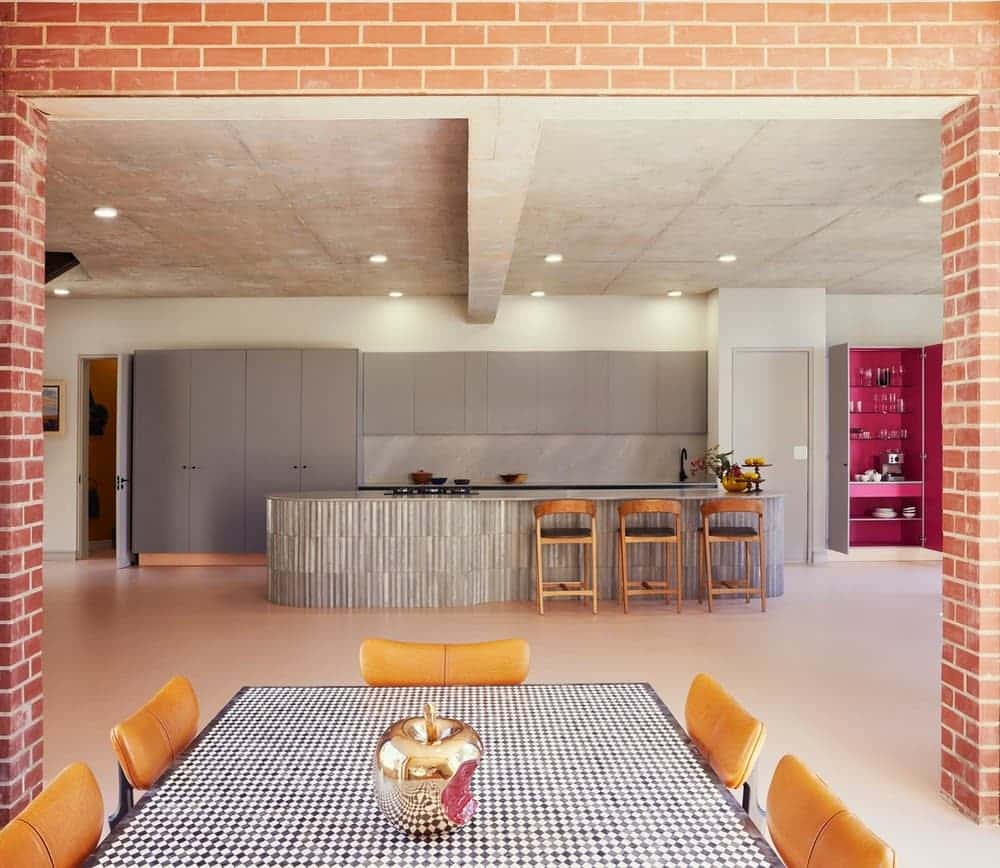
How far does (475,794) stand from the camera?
1.58 m

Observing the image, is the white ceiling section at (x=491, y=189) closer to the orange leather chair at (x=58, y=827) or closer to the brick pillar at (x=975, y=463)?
the brick pillar at (x=975, y=463)

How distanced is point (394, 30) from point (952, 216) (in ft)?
7.73

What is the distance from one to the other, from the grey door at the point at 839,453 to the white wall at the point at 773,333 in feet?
0.33

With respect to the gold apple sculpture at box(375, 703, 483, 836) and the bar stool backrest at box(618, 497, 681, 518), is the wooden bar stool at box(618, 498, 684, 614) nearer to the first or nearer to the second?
the bar stool backrest at box(618, 497, 681, 518)

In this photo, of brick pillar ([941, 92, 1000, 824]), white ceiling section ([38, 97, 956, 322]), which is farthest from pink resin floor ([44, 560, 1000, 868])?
white ceiling section ([38, 97, 956, 322])

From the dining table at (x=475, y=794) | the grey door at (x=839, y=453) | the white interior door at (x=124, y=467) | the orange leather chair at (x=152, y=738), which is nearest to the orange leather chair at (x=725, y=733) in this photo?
the dining table at (x=475, y=794)

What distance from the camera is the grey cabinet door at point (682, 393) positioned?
9.46 meters

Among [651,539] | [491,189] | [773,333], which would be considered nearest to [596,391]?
[773,333]

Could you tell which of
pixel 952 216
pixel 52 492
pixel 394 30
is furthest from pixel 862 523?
pixel 52 492

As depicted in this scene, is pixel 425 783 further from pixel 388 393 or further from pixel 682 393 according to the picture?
pixel 682 393

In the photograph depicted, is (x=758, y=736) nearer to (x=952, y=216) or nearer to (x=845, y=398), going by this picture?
(x=952, y=216)

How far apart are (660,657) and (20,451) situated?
386 cm

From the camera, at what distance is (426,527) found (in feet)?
22.0

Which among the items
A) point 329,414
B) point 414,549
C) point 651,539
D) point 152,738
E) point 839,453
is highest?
point 329,414
